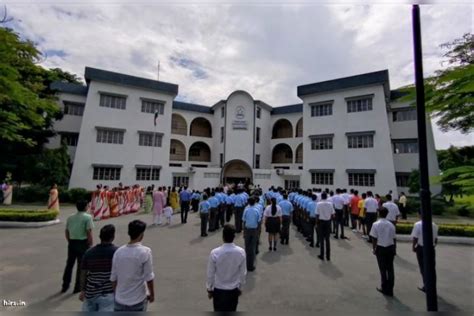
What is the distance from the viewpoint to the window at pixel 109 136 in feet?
70.7

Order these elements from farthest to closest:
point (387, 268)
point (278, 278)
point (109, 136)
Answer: point (109, 136), point (278, 278), point (387, 268)

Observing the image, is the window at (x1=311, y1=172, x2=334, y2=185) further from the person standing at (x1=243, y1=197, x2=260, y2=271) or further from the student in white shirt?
the student in white shirt

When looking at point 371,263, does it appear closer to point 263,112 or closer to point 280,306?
point 280,306

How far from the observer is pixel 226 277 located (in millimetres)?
3131

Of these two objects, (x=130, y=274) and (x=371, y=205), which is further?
(x=371, y=205)

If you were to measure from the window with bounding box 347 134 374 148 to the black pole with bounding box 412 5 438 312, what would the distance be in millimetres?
19371

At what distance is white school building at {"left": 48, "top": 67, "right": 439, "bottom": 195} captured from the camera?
2041 centimetres

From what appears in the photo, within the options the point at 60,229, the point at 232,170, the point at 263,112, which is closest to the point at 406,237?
the point at 60,229

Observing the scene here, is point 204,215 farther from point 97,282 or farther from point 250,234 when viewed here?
point 97,282

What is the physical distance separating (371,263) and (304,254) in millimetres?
1815

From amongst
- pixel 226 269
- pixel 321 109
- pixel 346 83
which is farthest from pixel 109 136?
pixel 226 269

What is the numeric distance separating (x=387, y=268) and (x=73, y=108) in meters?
26.5

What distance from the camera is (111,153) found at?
2170cm

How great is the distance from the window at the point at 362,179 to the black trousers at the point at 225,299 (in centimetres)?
2039
